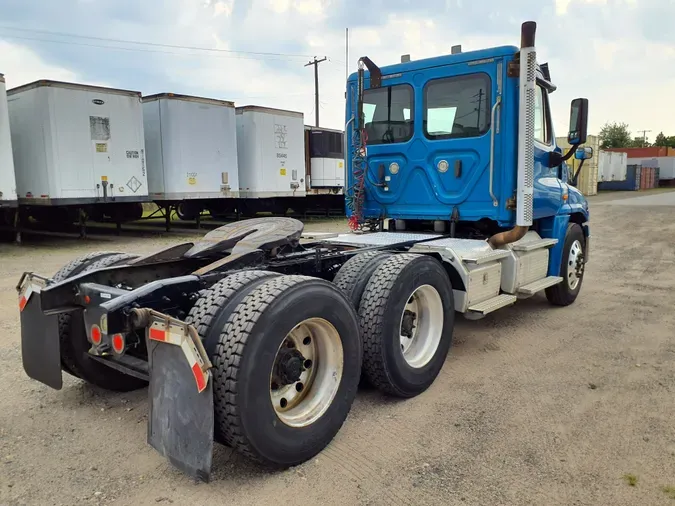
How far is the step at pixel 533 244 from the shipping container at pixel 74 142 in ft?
33.7

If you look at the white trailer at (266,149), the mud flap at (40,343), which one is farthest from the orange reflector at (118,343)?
the white trailer at (266,149)

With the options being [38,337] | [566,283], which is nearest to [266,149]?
[566,283]

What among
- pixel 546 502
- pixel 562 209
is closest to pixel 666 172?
pixel 562 209

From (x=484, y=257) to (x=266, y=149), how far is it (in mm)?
12271

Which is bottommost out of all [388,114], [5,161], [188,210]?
[188,210]

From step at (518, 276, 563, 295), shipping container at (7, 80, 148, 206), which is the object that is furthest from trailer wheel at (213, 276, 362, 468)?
shipping container at (7, 80, 148, 206)

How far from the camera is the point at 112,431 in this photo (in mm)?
3441

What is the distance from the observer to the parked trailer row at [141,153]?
11930 millimetres

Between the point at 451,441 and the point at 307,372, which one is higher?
the point at 307,372

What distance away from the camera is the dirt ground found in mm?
2770

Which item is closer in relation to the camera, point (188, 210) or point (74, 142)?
point (74, 142)

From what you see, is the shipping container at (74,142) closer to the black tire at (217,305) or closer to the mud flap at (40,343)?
the mud flap at (40,343)

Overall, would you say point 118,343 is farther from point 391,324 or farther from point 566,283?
point 566,283

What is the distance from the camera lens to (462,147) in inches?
219
